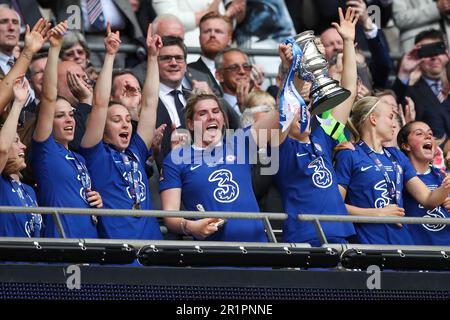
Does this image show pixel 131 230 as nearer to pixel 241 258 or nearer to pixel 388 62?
pixel 241 258

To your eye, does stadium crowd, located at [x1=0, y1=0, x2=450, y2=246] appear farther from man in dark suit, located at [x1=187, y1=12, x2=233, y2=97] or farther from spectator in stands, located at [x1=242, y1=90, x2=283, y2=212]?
man in dark suit, located at [x1=187, y1=12, x2=233, y2=97]

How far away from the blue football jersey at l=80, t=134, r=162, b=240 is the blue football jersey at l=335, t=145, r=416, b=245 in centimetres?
131

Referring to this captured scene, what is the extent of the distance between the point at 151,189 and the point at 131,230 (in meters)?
1.05

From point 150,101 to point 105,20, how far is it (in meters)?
2.61

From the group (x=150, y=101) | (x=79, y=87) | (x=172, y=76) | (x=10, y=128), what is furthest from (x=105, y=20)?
(x=10, y=128)

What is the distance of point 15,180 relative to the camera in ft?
26.8

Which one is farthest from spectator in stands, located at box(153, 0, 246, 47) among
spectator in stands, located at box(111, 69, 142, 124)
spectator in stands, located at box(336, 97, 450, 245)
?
spectator in stands, located at box(336, 97, 450, 245)

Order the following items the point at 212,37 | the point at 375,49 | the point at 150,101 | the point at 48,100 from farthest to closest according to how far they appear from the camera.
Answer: the point at 375,49
the point at 212,37
the point at 150,101
the point at 48,100

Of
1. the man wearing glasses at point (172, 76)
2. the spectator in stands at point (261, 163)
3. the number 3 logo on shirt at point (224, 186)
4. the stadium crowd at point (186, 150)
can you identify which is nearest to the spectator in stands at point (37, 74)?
the stadium crowd at point (186, 150)

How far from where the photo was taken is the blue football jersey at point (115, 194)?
27.6 ft

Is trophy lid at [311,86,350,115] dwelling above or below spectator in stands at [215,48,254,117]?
below

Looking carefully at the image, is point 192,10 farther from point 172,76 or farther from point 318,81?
point 318,81

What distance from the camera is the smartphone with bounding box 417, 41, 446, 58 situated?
12.1 metres

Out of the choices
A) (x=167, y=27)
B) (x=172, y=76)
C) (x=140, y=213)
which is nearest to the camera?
(x=140, y=213)
